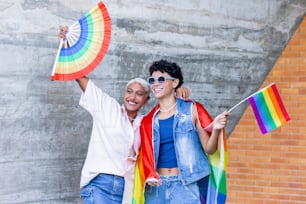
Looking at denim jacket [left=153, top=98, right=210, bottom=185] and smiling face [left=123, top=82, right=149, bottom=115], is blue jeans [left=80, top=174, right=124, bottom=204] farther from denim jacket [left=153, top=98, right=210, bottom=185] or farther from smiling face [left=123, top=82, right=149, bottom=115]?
smiling face [left=123, top=82, right=149, bottom=115]

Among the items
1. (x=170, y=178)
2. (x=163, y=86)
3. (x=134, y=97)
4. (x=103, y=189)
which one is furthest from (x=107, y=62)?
(x=170, y=178)

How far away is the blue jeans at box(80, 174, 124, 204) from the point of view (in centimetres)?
551

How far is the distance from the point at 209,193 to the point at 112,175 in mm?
686

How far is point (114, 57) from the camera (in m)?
6.82

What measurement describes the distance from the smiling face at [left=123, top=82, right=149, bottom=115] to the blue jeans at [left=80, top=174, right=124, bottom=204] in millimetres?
509

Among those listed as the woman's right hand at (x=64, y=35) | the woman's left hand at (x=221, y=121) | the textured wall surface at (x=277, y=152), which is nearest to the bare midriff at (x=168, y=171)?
the woman's left hand at (x=221, y=121)

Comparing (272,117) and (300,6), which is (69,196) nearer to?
(272,117)

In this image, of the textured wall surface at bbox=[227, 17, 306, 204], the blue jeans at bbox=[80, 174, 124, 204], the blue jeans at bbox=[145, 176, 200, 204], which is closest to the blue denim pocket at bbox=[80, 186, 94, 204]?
the blue jeans at bbox=[80, 174, 124, 204]

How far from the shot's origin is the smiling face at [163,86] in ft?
18.0

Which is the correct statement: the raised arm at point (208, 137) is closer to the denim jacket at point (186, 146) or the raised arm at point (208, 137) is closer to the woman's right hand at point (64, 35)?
the denim jacket at point (186, 146)

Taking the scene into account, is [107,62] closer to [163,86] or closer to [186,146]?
[163,86]

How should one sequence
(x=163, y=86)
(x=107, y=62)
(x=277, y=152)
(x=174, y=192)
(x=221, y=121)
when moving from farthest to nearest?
(x=277, y=152)
(x=107, y=62)
(x=163, y=86)
(x=174, y=192)
(x=221, y=121)

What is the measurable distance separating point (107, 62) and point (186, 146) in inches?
64.3

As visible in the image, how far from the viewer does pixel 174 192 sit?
5.34 m
